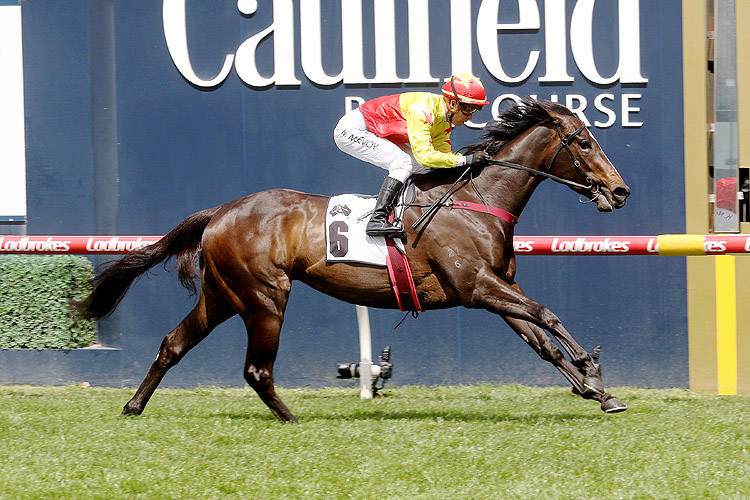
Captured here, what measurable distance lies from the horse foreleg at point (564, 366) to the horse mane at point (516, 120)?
1.15 meters

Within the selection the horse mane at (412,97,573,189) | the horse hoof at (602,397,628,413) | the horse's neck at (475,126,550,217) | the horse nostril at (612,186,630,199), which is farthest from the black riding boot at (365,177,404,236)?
the horse hoof at (602,397,628,413)

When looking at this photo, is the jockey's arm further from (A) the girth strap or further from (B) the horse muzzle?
(B) the horse muzzle

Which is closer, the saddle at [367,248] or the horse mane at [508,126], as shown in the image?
the saddle at [367,248]

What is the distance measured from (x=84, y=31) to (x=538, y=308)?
4.56 m

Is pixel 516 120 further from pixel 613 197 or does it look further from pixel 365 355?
pixel 365 355

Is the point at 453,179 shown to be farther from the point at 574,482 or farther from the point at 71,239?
the point at 71,239

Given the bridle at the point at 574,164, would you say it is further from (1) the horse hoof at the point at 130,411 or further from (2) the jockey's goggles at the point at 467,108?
(1) the horse hoof at the point at 130,411

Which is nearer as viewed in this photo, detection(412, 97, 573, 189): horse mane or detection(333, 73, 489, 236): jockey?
detection(333, 73, 489, 236): jockey

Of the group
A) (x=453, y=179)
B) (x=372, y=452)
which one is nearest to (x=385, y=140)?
(x=453, y=179)

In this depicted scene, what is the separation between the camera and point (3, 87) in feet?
26.2

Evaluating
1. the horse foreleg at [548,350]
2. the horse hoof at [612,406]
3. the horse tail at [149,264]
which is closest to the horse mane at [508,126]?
the horse foreleg at [548,350]

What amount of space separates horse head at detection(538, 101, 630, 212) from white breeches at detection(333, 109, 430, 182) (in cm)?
83

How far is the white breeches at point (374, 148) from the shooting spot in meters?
5.79

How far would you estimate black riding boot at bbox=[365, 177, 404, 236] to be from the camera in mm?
5652
